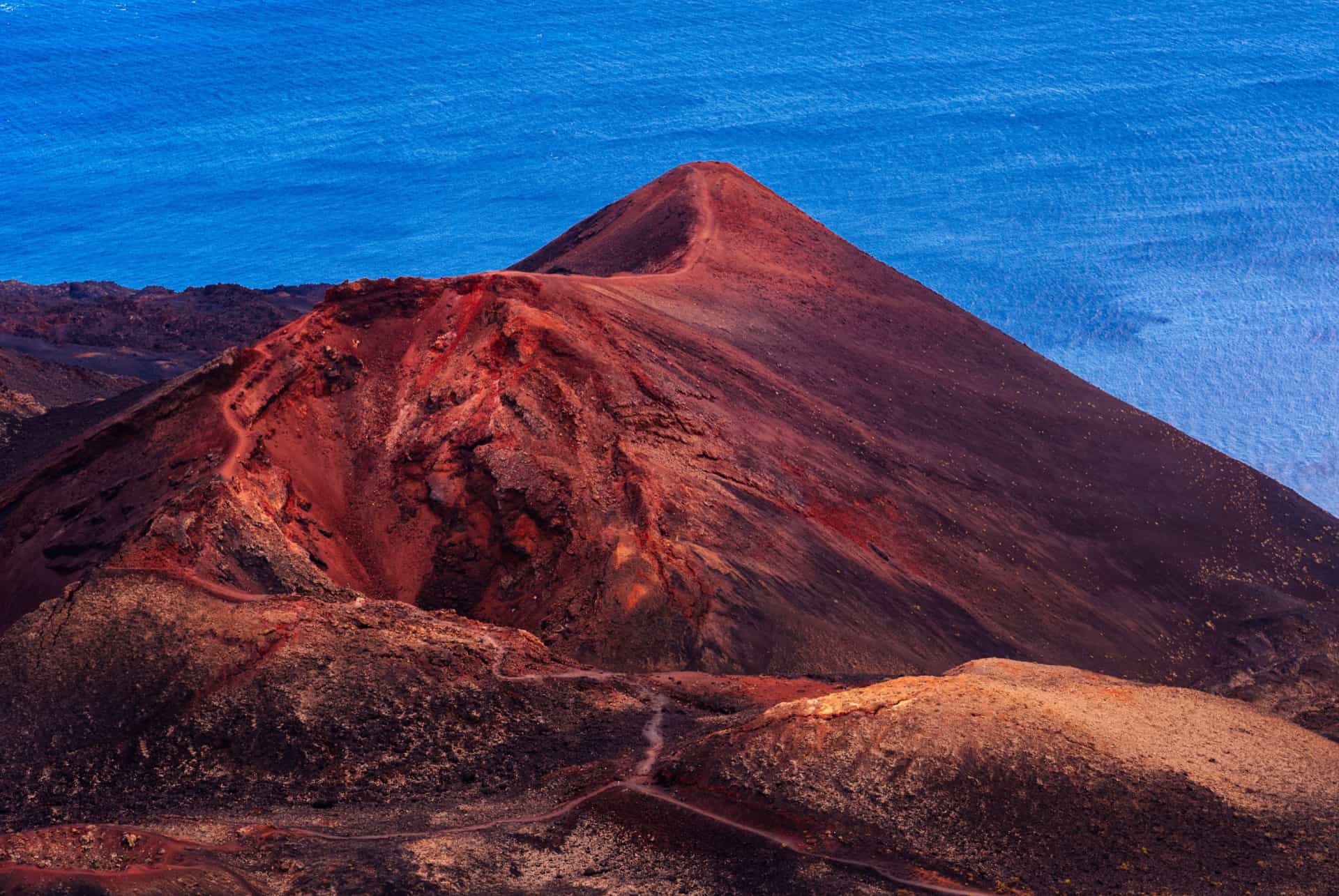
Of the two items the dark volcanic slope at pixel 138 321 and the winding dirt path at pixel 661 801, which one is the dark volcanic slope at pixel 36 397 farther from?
the winding dirt path at pixel 661 801

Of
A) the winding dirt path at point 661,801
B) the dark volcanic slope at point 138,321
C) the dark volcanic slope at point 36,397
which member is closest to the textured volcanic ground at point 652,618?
the winding dirt path at point 661,801

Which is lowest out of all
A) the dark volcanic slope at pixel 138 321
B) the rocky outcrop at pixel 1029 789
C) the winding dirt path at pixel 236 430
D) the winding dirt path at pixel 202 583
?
the rocky outcrop at pixel 1029 789

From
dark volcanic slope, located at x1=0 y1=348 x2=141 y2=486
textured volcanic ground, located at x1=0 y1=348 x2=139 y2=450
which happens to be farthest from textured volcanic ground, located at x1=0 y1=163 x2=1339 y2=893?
textured volcanic ground, located at x1=0 y1=348 x2=139 y2=450

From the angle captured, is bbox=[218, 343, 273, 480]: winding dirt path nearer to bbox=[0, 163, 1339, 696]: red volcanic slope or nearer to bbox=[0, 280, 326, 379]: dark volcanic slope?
bbox=[0, 163, 1339, 696]: red volcanic slope

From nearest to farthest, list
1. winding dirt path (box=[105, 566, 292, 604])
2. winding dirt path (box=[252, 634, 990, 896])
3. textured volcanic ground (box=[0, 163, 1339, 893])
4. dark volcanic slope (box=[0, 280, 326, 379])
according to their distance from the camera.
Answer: winding dirt path (box=[252, 634, 990, 896])
textured volcanic ground (box=[0, 163, 1339, 893])
winding dirt path (box=[105, 566, 292, 604])
dark volcanic slope (box=[0, 280, 326, 379])

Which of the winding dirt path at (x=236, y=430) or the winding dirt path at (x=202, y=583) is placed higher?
the winding dirt path at (x=236, y=430)

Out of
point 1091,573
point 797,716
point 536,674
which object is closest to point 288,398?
point 536,674

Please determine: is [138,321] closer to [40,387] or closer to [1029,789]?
[40,387]

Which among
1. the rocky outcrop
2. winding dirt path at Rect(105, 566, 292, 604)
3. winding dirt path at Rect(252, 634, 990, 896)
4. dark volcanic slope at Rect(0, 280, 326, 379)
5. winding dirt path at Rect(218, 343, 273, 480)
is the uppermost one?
dark volcanic slope at Rect(0, 280, 326, 379)
